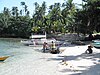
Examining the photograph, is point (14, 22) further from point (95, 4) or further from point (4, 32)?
point (95, 4)

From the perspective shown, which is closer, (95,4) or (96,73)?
(96,73)

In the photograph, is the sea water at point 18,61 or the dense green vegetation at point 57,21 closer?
the sea water at point 18,61

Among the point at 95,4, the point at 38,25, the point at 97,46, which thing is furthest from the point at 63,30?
the point at 97,46

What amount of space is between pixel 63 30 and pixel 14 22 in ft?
83.8

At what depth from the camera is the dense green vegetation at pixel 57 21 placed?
5947 cm

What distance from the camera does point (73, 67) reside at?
898 inches

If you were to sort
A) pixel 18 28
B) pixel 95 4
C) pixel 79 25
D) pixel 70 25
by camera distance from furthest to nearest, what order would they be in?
pixel 18 28 → pixel 70 25 → pixel 79 25 → pixel 95 4

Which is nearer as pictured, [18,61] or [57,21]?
[18,61]

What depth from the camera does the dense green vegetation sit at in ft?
195

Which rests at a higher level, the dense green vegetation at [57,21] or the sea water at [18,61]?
the dense green vegetation at [57,21]

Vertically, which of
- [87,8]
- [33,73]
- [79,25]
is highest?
[87,8]

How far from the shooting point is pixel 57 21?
293 feet

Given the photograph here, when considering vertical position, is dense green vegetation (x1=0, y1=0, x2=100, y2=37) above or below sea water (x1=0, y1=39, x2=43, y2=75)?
above

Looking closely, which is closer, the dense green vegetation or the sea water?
the sea water
